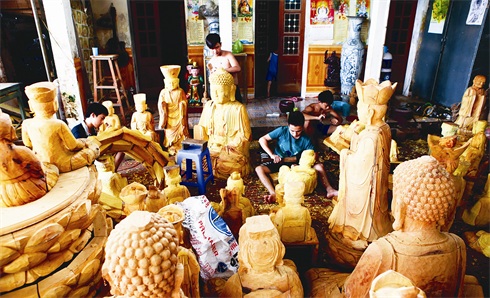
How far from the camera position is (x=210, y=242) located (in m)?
2.77

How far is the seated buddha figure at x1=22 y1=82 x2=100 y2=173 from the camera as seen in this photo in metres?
2.45

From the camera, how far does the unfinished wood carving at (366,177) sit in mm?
2785

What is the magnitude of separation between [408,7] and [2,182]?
32.8 ft

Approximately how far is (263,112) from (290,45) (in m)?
2.59

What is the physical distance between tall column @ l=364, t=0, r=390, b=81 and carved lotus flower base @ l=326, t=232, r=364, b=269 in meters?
3.82

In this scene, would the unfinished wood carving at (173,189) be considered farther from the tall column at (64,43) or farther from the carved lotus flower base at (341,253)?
the tall column at (64,43)

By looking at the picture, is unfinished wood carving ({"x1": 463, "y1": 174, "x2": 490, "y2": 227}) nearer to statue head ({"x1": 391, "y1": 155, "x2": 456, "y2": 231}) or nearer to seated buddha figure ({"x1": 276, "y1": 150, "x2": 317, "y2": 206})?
seated buddha figure ({"x1": 276, "y1": 150, "x2": 317, "y2": 206})

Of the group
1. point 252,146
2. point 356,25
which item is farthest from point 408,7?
point 252,146

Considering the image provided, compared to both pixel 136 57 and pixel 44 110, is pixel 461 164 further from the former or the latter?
pixel 136 57

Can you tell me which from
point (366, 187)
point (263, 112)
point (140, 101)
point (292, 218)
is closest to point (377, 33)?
point (263, 112)

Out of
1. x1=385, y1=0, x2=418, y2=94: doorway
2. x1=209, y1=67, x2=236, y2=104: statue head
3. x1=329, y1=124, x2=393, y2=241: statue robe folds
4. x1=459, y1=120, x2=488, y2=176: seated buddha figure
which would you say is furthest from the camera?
x1=385, y1=0, x2=418, y2=94: doorway

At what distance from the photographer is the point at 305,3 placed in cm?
847

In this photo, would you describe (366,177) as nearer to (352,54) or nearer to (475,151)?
(475,151)

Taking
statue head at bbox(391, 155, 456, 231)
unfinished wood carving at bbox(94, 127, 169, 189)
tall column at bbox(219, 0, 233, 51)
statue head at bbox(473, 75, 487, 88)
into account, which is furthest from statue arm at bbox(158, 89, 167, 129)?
statue head at bbox(473, 75, 487, 88)
